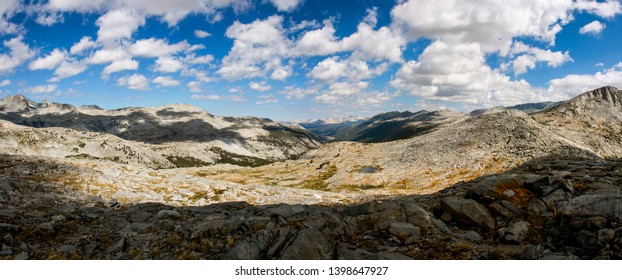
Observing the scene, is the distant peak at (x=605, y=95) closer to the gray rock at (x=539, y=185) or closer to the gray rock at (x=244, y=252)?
the gray rock at (x=539, y=185)

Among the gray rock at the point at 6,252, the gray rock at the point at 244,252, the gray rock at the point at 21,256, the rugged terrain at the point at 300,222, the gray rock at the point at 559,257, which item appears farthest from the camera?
the rugged terrain at the point at 300,222

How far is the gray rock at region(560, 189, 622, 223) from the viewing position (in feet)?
46.7

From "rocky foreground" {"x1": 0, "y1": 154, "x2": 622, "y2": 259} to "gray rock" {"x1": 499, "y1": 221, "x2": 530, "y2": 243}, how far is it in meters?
0.05

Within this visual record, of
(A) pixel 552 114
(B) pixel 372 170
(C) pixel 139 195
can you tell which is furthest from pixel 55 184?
(A) pixel 552 114

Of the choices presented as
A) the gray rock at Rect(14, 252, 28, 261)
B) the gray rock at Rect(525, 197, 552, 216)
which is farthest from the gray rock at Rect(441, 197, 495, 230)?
the gray rock at Rect(14, 252, 28, 261)

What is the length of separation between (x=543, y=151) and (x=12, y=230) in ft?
289

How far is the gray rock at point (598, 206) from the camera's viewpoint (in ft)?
46.7

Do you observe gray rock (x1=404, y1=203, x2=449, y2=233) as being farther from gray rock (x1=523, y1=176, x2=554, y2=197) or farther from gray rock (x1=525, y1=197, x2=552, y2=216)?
gray rock (x1=523, y1=176, x2=554, y2=197)

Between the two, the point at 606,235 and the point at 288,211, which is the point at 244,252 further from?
the point at 606,235

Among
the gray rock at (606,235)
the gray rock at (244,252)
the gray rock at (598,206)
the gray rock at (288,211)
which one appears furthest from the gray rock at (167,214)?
the gray rock at (606,235)

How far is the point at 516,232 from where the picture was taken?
53.8 ft

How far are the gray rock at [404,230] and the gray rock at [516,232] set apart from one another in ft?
14.3
